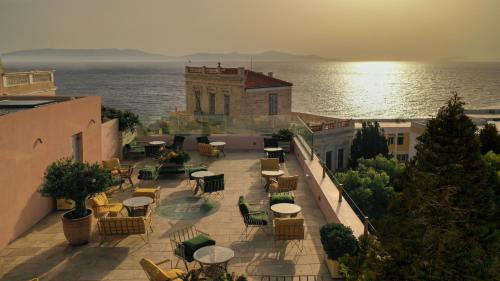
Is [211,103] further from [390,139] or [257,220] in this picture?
[257,220]

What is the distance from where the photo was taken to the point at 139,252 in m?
11.0

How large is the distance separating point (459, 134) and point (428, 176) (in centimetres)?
127

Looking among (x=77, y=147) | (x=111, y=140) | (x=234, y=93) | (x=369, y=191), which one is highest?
(x=234, y=93)

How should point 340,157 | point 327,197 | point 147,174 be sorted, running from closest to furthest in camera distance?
1. point 327,197
2. point 147,174
3. point 340,157

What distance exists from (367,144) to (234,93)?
1567cm

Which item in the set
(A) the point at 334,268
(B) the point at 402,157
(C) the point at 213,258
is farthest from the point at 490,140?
(B) the point at 402,157

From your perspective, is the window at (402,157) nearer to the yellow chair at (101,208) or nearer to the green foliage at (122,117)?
the green foliage at (122,117)

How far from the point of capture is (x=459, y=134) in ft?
21.9

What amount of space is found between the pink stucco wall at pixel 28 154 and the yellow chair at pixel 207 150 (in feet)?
21.0

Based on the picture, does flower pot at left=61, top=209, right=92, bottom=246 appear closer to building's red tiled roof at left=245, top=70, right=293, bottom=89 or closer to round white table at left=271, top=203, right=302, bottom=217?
round white table at left=271, top=203, right=302, bottom=217

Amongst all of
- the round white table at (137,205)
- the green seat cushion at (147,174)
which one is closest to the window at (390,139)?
the green seat cushion at (147,174)

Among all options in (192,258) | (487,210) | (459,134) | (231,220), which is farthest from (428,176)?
(231,220)

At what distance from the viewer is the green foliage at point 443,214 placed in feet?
18.5

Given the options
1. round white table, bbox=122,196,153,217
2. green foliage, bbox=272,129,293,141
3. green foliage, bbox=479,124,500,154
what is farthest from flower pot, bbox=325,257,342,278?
green foliage, bbox=272,129,293,141
